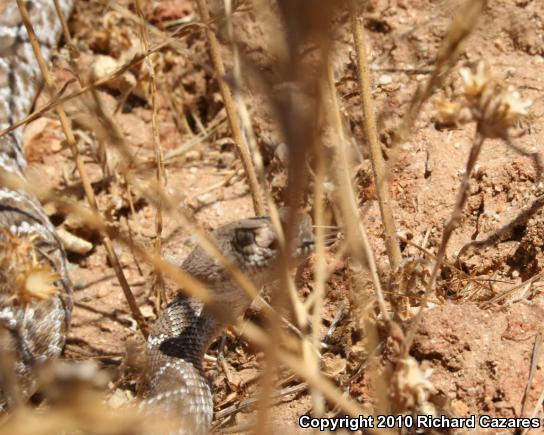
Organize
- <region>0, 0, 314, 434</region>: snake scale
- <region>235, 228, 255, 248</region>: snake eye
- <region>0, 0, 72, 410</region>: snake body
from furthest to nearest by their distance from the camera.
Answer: <region>235, 228, 255, 248</region>: snake eye
<region>0, 0, 314, 434</region>: snake scale
<region>0, 0, 72, 410</region>: snake body

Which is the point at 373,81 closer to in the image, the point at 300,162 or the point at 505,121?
the point at 505,121

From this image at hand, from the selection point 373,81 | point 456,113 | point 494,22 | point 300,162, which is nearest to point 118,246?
point 373,81

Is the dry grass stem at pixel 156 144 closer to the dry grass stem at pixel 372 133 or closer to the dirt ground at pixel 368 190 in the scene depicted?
the dirt ground at pixel 368 190

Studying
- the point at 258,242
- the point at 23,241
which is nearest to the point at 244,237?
the point at 258,242

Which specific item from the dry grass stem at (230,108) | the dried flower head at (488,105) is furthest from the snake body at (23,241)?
the dried flower head at (488,105)

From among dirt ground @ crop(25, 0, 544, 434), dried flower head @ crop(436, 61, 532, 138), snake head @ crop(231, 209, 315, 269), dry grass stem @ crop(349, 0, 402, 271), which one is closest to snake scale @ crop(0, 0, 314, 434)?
snake head @ crop(231, 209, 315, 269)

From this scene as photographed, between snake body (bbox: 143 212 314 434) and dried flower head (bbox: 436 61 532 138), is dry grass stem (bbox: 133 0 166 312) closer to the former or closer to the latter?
snake body (bbox: 143 212 314 434)

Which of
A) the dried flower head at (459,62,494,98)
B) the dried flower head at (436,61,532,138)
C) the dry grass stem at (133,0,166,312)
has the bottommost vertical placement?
the dried flower head at (436,61,532,138)
